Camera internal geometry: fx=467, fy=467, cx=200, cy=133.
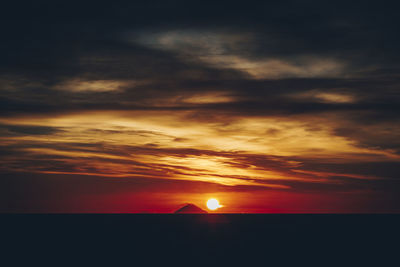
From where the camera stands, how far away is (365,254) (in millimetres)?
41281

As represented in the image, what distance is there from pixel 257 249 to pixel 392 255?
1185 cm

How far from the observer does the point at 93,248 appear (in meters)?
44.5

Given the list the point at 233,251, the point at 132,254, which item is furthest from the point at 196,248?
the point at 132,254

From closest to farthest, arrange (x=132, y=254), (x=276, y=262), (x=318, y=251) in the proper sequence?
(x=276, y=262)
(x=132, y=254)
(x=318, y=251)

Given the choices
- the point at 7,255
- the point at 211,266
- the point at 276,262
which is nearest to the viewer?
the point at 211,266

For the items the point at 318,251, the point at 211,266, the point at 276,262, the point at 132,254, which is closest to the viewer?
the point at 211,266

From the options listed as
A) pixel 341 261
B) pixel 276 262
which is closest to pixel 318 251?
pixel 341 261

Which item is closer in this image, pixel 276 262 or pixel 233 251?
pixel 276 262

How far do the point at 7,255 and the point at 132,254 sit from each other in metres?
9.77

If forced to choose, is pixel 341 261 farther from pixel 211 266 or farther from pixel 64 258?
pixel 64 258

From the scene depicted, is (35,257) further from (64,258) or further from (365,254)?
(365,254)

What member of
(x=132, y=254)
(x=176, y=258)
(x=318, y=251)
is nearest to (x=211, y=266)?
(x=176, y=258)

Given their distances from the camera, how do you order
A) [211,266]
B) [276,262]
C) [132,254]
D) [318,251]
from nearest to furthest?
[211,266] → [276,262] → [132,254] → [318,251]

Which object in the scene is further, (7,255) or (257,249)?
(257,249)
